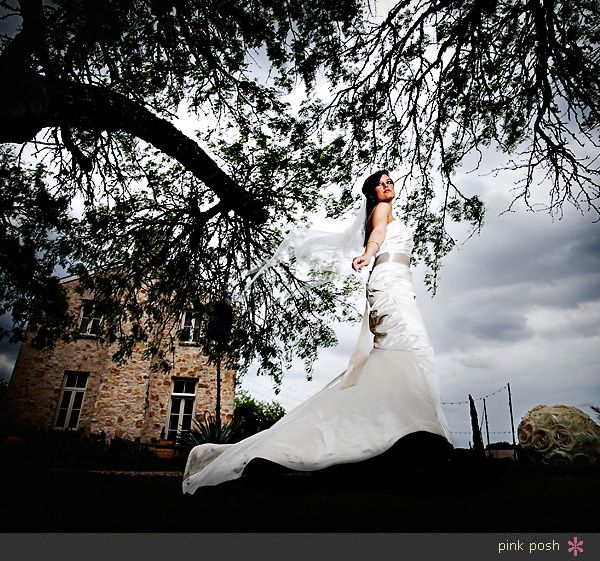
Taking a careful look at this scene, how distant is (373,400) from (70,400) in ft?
57.6

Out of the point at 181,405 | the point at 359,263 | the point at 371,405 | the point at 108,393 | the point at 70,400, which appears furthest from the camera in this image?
the point at 181,405

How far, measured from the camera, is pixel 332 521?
65.8 inches

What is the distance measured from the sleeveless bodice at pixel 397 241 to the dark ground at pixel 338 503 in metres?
Result: 1.66

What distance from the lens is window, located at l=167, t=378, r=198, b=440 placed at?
15.9 m

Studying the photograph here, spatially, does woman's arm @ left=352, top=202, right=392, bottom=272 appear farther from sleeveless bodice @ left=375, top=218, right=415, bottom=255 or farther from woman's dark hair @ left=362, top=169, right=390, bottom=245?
woman's dark hair @ left=362, top=169, right=390, bottom=245

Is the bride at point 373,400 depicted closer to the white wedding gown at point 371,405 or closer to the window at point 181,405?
the white wedding gown at point 371,405

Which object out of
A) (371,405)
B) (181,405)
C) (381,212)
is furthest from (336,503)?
(181,405)

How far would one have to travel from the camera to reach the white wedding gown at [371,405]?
7.80ft

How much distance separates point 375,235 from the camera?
3.21 metres

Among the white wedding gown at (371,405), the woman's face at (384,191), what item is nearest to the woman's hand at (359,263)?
the white wedding gown at (371,405)

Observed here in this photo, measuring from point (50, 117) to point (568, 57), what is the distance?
697 cm
